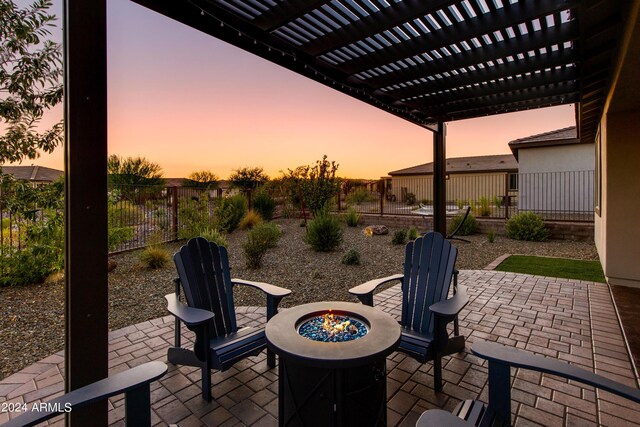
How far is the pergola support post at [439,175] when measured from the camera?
508 centimetres

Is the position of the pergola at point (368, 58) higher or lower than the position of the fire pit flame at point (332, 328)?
higher

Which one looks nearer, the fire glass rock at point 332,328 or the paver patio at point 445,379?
the fire glass rock at point 332,328

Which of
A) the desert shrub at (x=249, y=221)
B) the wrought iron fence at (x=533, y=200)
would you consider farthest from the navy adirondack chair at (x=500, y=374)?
the desert shrub at (x=249, y=221)

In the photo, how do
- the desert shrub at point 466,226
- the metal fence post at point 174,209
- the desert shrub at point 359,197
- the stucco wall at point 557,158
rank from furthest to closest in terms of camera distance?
the desert shrub at point 359,197
the stucco wall at point 557,158
the desert shrub at point 466,226
the metal fence post at point 174,209

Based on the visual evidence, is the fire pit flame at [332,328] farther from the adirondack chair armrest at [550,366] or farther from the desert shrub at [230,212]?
the desert shrub at [230,212]

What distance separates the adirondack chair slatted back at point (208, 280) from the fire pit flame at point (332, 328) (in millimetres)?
844

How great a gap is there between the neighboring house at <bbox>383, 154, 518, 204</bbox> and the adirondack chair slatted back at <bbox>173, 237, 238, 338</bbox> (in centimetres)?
1398

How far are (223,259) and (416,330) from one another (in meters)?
1.67

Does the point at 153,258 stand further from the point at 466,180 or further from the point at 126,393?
the point at 466,180

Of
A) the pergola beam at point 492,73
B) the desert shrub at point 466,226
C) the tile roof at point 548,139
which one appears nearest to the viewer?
the pergola beam at point 492,73

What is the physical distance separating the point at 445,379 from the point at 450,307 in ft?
2.02

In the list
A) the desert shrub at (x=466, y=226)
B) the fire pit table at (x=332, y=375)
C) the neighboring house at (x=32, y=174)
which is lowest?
the fire pit table at (x=332, y=375)

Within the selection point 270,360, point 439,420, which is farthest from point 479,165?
point 439,420

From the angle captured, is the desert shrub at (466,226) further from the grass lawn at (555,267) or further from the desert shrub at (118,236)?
the desert shrub at (118,236)
